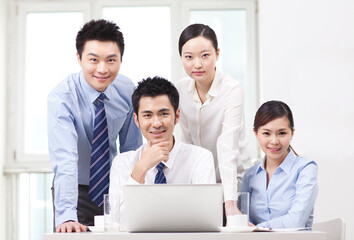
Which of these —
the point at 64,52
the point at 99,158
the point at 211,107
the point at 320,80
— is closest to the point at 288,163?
the point at 211,107

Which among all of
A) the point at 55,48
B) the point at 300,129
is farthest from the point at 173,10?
the point at 300,129

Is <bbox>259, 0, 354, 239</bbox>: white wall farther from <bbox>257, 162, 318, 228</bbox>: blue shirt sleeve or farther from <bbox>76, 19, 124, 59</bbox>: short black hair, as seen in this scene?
<bbox>76, 19, 124, 59</bbox>: short black hair

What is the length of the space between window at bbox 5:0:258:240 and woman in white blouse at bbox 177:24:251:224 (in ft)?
6.10

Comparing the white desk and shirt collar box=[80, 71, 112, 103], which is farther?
shirt collar box=[80, 71, 112, 103]

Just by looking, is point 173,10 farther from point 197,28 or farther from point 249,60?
point 197,28

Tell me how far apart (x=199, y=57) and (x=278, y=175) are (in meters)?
0.56

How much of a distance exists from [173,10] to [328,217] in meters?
2.01

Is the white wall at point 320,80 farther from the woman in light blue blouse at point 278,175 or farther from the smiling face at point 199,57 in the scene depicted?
the smiling face at point 199,57

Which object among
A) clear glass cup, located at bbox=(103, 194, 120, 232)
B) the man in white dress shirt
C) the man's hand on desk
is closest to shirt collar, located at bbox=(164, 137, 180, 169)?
the man in white dress shirt

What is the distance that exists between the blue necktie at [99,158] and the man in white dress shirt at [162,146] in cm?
25

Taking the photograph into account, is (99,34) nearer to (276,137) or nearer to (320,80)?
(276,137)

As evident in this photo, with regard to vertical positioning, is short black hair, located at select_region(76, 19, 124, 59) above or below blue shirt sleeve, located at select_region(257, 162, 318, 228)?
above

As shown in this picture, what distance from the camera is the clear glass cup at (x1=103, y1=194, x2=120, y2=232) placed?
1462 mm

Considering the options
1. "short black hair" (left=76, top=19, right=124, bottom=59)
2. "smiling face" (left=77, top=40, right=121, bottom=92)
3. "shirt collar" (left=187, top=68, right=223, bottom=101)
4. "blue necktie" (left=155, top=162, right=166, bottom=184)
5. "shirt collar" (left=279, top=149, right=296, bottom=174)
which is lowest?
"blue necktie" (left=155, top=162, right=166, bottom=184)
